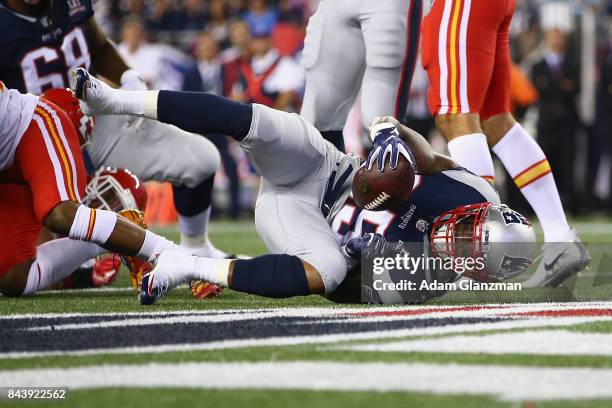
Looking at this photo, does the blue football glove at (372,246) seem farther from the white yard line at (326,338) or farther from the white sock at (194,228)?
the white sock at (194,228)

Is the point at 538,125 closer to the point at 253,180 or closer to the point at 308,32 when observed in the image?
the point at 253,180

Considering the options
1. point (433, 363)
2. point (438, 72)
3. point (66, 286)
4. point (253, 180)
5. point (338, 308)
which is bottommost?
point (253, 180)

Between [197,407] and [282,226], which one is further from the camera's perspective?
[282,226]

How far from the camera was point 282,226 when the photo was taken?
3.64m

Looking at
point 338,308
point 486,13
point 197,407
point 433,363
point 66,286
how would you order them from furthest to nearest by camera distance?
point 66,286 < point 486,13 < point 338,308 < point 433,363 < point 197,407

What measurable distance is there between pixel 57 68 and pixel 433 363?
2.68m

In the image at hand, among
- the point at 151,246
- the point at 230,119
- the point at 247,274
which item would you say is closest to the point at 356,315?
the point at 247,274

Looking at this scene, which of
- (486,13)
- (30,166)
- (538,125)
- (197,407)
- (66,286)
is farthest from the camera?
(538,125)

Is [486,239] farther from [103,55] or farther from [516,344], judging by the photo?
[103,55]

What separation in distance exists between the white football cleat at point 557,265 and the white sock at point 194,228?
1601 millimetres

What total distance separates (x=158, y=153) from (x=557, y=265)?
1.78 m

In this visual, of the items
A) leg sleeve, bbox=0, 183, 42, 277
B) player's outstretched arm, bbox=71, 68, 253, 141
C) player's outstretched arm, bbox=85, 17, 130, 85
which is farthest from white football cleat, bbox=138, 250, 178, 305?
player's outstretched arm, bbox=85, 17, 130, 85

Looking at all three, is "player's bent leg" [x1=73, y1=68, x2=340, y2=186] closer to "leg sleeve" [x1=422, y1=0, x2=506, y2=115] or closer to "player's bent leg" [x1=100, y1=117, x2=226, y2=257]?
"leg sleeve" [x1=422, y1=0, x2=506, y2=115]

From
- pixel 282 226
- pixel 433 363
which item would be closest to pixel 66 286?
pixel 282 226
